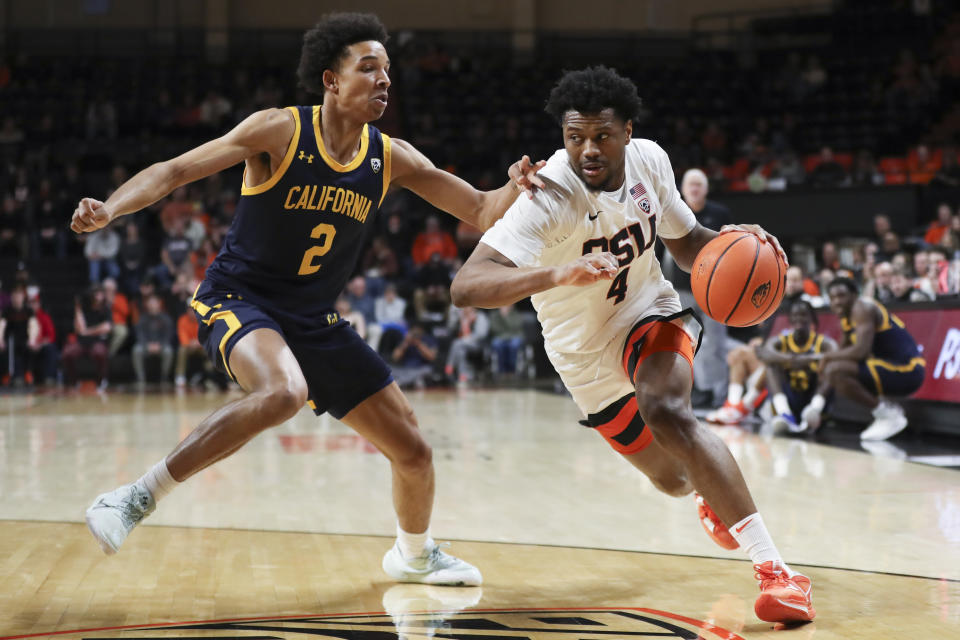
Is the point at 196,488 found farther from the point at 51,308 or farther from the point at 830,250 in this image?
the point at 51,308

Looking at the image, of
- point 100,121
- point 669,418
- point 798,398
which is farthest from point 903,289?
point 100,121

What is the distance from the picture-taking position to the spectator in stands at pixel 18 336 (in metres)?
14.5

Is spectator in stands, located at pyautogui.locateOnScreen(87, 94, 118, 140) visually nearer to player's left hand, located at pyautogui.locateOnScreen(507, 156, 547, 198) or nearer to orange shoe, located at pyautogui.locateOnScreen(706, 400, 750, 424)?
Result: orange shoe, located at pyautogui.locateOnScreen(706, 400, 750, 424)

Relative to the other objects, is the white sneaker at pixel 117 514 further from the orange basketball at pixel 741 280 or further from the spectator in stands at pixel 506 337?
the spectator in stands at pixel 506 337

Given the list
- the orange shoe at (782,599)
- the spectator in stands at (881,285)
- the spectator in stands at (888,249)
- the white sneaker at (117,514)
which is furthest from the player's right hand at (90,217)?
the spectator in stands at (888,249)

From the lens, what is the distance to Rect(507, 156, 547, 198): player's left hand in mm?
3776

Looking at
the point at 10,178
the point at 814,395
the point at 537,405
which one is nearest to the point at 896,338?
the point at 814,395

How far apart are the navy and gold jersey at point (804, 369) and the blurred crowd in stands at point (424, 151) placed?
4.75 feet

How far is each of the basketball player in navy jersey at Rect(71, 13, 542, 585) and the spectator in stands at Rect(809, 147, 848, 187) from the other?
13.9 meters

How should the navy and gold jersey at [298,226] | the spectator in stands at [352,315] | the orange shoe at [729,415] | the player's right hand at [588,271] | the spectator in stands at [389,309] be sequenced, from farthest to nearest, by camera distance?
the spectator in stands at [389,309] < the spectator in stands at [352,315] < the orange shoe at [729,415] < the navy and gold jersey at [298,226] < the player's right hand at [588,271]

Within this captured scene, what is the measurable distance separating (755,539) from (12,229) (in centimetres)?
1570

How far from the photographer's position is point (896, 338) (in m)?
8.64

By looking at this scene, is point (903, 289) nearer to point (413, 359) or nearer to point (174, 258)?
point (413, 359)

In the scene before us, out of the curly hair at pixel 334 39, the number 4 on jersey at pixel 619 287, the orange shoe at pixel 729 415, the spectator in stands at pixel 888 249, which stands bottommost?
the orange shoe at pixel 729 415
